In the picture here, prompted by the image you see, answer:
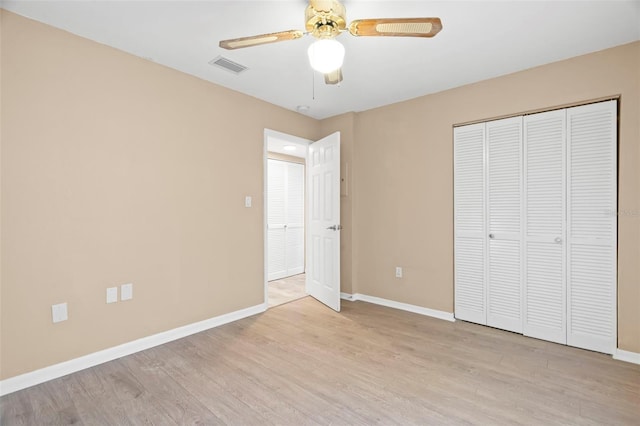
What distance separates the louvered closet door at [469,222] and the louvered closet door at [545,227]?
0.39m

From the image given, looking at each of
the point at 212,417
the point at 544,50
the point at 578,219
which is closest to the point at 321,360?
the point at 212,417

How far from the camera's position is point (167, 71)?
287 cm

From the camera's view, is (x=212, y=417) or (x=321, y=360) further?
(x=321, y=360)

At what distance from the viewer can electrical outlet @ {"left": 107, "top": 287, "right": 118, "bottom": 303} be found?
250 cm

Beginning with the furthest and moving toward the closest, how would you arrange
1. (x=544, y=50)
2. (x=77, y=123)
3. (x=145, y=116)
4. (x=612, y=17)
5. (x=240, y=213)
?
(x=240, y=213) < (x=145, y=116) < (x=544, y=50) < (x=77, y=123) < (x=612, y=17)

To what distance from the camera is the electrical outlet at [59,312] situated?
7.33ft

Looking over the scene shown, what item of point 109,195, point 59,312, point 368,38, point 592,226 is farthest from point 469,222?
point 59,312

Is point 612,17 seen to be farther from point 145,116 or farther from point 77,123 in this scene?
point 77,123

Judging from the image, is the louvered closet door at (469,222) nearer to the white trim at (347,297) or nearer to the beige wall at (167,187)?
the beige wall at (167,187)

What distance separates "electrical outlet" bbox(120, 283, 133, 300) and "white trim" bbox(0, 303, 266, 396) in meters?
0.37

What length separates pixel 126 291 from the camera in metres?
2.60

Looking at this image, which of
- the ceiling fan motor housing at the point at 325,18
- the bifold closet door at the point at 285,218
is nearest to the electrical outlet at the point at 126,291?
the ceiling fan motor housing at the point at 325,18

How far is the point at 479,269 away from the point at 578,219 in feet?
3.08

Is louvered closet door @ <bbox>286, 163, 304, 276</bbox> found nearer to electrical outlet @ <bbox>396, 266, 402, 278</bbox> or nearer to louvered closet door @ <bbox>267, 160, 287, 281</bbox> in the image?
louvered closet door @ <bbox>267, 160, 287, 281</bbox>
